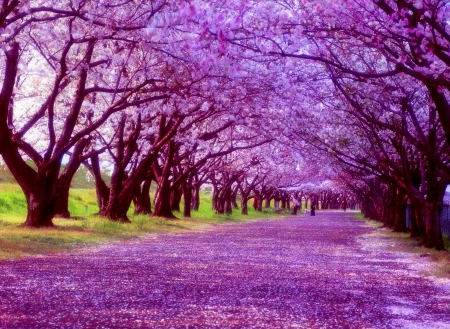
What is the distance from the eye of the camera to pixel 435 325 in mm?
7395

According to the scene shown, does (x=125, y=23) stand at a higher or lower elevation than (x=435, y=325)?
higher

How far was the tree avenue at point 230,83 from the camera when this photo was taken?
12.2m

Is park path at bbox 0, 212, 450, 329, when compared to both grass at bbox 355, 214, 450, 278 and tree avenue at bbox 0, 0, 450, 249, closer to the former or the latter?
grass at bbox 355, 214, 450, 278

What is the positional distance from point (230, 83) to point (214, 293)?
13036 millimetres

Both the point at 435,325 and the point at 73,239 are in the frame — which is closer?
the point at 435,325

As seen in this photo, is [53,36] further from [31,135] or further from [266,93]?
[31,135]

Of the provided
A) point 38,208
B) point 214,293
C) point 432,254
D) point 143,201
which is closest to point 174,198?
point 143,201

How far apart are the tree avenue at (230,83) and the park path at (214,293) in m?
3.27

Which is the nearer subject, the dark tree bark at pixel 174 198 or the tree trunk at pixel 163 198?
the tree trunk at pixel 163 198

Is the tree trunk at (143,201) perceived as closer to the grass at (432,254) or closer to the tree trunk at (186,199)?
the tree trunk at (186,199)

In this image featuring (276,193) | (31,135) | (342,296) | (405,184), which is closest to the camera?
(342,296)

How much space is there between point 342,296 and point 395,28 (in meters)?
4.44

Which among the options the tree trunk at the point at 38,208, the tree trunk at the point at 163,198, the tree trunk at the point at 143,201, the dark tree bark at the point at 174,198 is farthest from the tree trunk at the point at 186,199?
the tree trunk at the point at 38,208

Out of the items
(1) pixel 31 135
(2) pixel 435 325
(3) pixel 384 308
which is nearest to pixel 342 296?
(3) pixel 384 308
